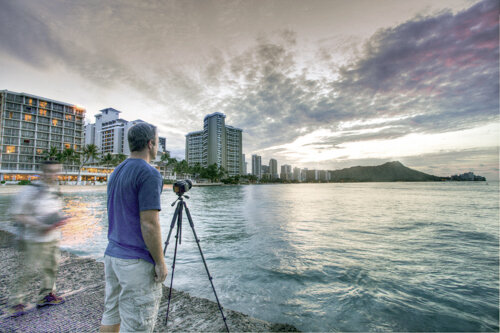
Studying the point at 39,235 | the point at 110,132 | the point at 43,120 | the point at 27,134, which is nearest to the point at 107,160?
the point at 43,120

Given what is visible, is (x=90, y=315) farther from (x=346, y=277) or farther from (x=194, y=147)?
(x=194, y=147)

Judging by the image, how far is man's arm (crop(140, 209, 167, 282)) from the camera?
5.81 ft

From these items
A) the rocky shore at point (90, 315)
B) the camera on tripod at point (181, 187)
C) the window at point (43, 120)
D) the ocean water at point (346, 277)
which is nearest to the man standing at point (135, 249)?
the camera on tripod at point (181, 187)

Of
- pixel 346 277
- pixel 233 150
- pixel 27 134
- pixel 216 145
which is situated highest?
pixel 216 145

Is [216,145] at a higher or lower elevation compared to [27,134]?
higher

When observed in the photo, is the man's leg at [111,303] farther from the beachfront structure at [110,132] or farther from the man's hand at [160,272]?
the beachfront structure at [110,132]

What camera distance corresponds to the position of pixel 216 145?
158 metres

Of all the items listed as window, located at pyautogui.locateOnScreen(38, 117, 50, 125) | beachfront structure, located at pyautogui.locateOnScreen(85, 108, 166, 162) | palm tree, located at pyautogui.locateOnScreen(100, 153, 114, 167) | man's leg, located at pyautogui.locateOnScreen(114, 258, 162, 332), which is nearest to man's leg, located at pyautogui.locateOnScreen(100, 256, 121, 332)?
man's leg, located at pyautogui.locateOnScreen(114, 258, 162, 332)

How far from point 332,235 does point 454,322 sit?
24.0 feet

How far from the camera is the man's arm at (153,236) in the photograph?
1.77m

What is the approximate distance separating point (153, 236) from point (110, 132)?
145 m

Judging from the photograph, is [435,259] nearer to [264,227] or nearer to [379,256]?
[379,256]

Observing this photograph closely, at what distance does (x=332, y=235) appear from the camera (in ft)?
38.3

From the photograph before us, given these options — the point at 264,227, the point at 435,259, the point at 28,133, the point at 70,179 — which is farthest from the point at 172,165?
the point at 435,259
